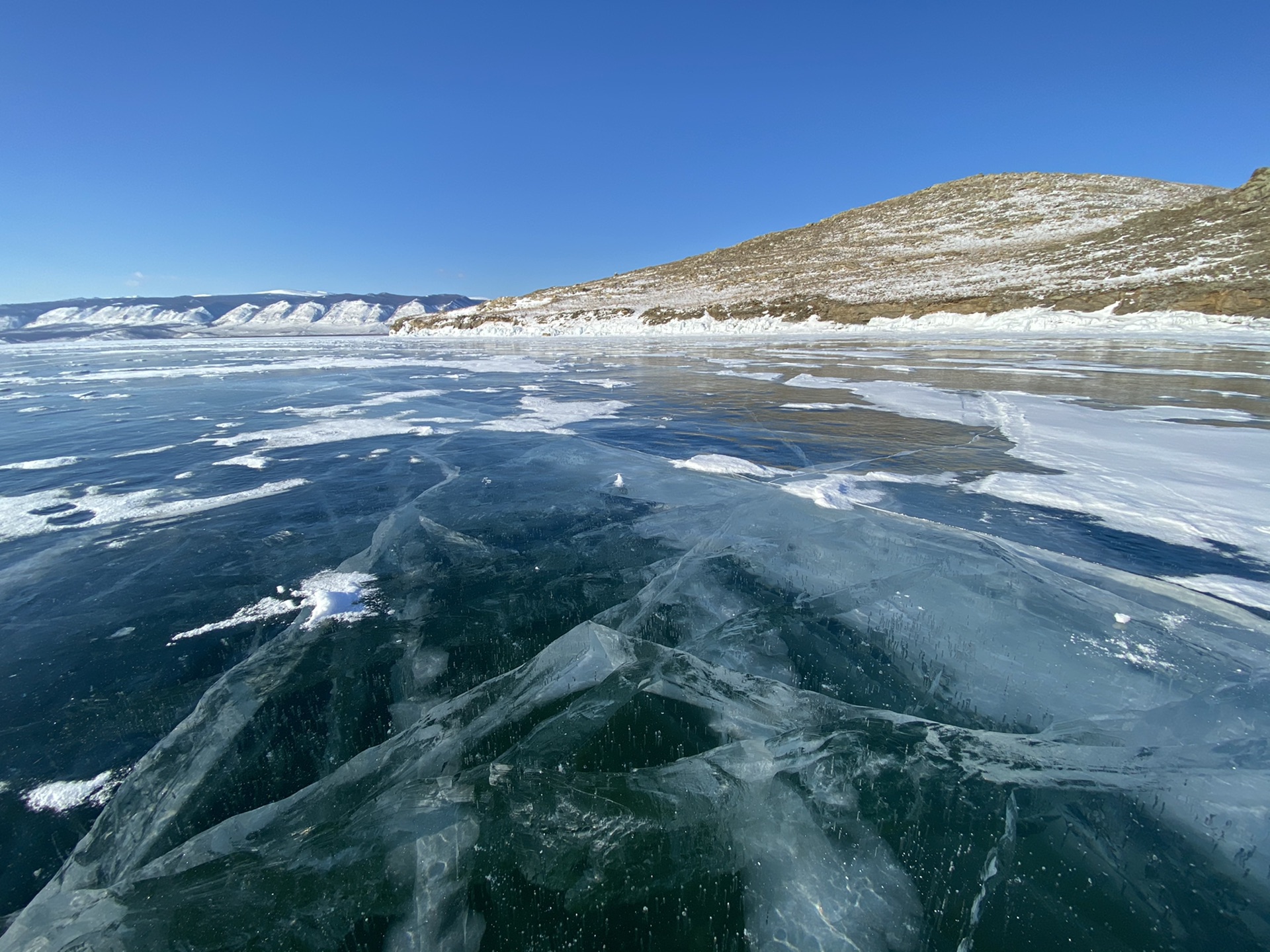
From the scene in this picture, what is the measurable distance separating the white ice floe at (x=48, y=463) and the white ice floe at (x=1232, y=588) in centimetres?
815

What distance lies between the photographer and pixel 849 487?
3889mm

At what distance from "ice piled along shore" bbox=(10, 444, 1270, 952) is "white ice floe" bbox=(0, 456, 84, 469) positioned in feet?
14.6

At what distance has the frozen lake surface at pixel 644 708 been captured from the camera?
4.06 feet

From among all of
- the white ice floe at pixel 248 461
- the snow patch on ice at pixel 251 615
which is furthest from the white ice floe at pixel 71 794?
the white ice floe at pixel 248 461

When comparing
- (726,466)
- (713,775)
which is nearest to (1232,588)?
(713,775)

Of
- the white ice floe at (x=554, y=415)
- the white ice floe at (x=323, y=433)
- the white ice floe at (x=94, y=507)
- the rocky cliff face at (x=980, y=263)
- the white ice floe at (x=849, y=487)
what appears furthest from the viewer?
the rocky cliff face at (x=980, y=263)

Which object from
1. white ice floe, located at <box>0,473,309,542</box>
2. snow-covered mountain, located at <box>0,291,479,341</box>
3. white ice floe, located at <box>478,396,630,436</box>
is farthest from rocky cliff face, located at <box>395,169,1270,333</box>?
snow-covered mountain, located at <box>0,291,479,341</box>

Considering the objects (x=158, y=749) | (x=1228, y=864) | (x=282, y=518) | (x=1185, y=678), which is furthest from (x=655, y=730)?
(x=282, y=518)

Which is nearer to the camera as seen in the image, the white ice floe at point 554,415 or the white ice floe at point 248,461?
the white ice floe at point 248,461

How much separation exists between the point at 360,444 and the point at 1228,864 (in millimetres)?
6257

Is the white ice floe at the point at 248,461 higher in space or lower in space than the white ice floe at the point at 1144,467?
lower

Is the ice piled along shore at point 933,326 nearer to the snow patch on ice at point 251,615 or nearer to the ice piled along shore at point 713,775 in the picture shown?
the ice piled along shore at point 713,775

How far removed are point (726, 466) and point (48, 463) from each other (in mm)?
6232

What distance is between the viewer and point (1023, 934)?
1147 mm
